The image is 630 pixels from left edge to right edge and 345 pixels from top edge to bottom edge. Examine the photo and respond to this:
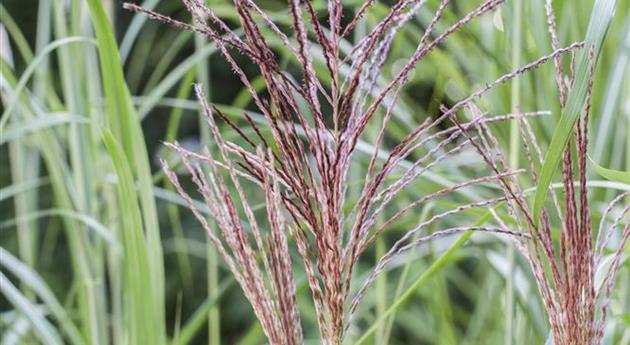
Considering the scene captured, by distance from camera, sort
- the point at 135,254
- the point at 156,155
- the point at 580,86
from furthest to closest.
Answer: the point at 156,155 → the point at 135,254 → the point at 580,86

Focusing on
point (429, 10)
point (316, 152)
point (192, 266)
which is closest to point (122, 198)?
point (316, 152)

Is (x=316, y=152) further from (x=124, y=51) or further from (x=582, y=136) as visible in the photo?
(x=124, y=51)

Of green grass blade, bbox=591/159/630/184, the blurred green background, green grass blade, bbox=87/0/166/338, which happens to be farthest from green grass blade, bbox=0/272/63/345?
green grass blade, bbox=591/159/630/184

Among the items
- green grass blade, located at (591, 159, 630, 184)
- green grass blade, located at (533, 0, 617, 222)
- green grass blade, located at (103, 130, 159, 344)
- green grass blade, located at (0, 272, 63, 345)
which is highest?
green grass blade, located at (533, 0, 617, 222)

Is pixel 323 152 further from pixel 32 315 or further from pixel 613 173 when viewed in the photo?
pixel 32 315

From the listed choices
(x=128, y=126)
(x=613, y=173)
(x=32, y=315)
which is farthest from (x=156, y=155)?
(x=613, y=173)

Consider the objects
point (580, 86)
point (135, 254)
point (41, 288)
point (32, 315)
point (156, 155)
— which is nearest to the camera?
point (580, 86)

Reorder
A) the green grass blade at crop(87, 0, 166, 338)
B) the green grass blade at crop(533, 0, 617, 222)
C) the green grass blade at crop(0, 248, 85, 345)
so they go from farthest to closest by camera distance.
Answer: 1. the green grass blade at crop(0, 248, 85, 345)
2. the green grass blade at crop(87, 0, 166, 338)
3. the green grass blade at crop(533, 0, 617, 222)

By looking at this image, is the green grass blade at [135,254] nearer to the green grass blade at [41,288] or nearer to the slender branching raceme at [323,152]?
the slender branching raceme at [323,152]

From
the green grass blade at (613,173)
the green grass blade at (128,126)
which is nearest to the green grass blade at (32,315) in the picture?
the green grass blade at (128,126)

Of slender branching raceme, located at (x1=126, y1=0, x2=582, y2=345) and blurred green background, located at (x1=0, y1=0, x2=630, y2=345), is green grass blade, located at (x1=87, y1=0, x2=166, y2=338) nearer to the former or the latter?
blurred green background, located at (x1=0, y1=0, x2=630, y2=345)

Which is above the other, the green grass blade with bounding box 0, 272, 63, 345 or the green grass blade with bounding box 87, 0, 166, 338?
the green grass blade with bounding box 87, 0, 166, 338

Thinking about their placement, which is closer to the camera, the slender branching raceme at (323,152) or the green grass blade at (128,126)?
the slender branching raceme at (323,152)
